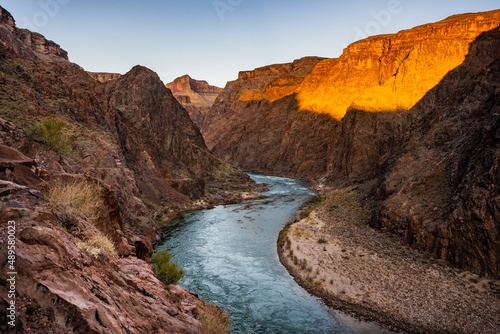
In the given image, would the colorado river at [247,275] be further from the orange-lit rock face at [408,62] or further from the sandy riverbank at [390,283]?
the orange-lit rock face at [408,62]

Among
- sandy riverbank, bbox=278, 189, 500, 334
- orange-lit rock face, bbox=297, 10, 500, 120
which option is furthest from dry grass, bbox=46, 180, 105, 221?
orange-lit rock face, bbox=297, 10, 500, 120

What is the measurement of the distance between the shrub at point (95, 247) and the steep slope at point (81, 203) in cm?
5

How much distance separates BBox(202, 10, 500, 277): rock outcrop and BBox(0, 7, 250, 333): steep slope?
18.8m

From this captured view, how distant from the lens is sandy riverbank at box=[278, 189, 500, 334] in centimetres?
1529

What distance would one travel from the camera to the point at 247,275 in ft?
73.5

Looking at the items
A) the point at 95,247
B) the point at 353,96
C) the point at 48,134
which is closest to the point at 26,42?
the point at 48,134

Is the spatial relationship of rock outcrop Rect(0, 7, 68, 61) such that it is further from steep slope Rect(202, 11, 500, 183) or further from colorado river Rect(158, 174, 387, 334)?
steep slope Rect(202, 11, 500, 183)

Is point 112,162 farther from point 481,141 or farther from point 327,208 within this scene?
point 481,141

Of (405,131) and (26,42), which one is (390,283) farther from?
(26,42)

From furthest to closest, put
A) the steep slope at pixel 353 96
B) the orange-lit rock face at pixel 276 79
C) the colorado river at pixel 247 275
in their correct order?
the orange-lit rock face at pixel 276 79, the steep slope at pixel 353 96, the colorado river at pixel 247 275

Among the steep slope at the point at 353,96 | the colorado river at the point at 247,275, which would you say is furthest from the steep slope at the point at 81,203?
the steep slope at the point at 353,96

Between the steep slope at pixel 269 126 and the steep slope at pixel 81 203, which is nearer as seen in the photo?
the steep slope at pixel 81 203

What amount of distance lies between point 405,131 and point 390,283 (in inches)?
1241

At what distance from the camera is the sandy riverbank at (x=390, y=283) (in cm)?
1529
